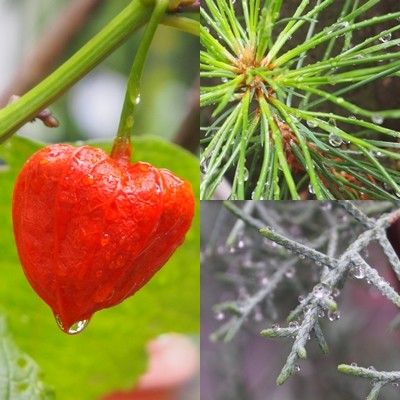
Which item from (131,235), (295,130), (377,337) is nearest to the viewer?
(131,235)

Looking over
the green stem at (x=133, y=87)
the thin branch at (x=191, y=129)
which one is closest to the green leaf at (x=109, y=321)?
the thin branch at (x=191, y=129)

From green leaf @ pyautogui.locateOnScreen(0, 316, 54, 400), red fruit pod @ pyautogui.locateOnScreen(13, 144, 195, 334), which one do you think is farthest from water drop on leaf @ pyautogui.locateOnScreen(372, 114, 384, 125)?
green leaf @ pyautogui.locateOnScreen(0, 316, 54, 400)

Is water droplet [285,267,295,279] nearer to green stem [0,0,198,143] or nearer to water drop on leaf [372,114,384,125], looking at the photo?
water drop on leaf [372,114,384,125]

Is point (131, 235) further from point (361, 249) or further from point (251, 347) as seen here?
point (251, 347)

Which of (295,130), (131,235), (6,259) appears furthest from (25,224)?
(6,259)

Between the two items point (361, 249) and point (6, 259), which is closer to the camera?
point (361, 249)

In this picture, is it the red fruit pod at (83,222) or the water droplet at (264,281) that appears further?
the water droplet at (264,281)

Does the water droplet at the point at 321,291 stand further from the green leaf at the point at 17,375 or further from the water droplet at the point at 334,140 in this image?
the green leaf at the point at 17,375
